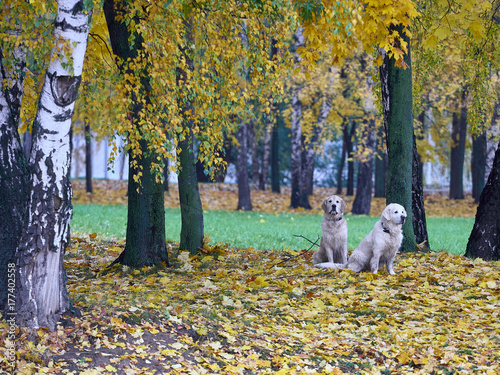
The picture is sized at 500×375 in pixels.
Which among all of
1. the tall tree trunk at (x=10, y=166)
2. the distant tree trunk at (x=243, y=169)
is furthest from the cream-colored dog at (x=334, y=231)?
the distant tree trunk at (x=243, y=169)

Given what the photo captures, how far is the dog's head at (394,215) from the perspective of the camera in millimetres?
7727

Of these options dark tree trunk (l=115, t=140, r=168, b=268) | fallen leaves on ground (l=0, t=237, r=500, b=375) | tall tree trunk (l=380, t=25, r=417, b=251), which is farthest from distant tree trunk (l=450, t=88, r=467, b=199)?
dark tree trunk (l=115, t=140, r=168, b=268)

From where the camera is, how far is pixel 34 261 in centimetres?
486

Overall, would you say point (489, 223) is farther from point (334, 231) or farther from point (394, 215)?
point (334, 231)

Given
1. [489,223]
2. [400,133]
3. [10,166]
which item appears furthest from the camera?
[400,133]

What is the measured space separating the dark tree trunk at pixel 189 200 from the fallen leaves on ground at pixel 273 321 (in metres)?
0.59

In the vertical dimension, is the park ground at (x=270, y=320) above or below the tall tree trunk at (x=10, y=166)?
below

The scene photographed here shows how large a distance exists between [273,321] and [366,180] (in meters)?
17.5

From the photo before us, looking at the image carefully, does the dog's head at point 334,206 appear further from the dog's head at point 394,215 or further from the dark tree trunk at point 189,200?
the dark tree trunk at point 189,200

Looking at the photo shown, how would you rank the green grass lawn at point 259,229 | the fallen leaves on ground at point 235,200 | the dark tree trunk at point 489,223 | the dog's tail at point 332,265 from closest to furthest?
the dog's tail at point 332,265
the dark tree trunk at point 489,223
the green grass lawn at point 259,229
the fallen leaves on ground at point 235,200

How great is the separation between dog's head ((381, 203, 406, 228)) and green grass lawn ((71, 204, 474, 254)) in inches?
170

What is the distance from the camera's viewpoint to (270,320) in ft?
20.6

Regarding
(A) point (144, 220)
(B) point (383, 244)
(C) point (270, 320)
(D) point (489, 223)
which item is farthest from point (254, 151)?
(C) point (270, 320)

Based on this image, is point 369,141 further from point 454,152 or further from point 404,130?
point 404,130
